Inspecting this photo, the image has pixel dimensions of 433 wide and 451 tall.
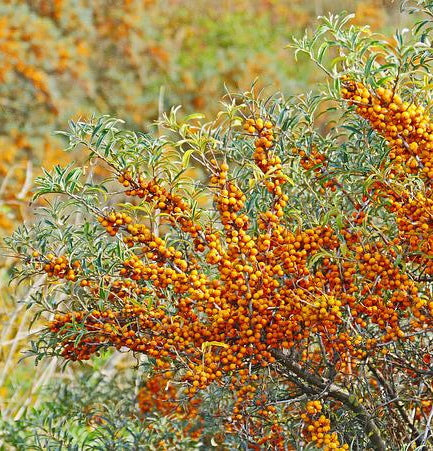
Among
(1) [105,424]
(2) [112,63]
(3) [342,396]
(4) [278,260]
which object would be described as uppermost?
(2) [112,63]

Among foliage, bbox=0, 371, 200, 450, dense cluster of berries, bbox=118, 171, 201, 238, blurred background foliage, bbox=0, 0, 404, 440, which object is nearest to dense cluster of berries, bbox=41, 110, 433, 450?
dense cluster of berries, bbox=118, 171, 201, 238

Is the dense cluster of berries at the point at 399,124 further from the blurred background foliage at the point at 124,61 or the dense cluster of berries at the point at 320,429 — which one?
the blurred background foliage at the point at 124,61

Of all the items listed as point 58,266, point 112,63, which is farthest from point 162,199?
point 112,63

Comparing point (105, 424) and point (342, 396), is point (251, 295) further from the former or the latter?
point (105, 424)

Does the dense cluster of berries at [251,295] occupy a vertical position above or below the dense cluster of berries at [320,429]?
above

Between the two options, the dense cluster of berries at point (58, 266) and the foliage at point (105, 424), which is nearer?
the dense cluster of berries at point (58, 266)

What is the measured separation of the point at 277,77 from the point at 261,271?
6212mm

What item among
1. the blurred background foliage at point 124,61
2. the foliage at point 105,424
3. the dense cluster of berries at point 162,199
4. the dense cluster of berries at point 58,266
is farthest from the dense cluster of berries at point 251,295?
the blurred background foliage at point 124,61

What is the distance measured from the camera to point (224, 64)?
7.82 meters

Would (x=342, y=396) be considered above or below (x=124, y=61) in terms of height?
below

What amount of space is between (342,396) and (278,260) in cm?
41

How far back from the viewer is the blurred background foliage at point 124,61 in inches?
274

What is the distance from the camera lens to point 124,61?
7.68m

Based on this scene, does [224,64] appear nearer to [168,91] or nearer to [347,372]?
[168,91]
